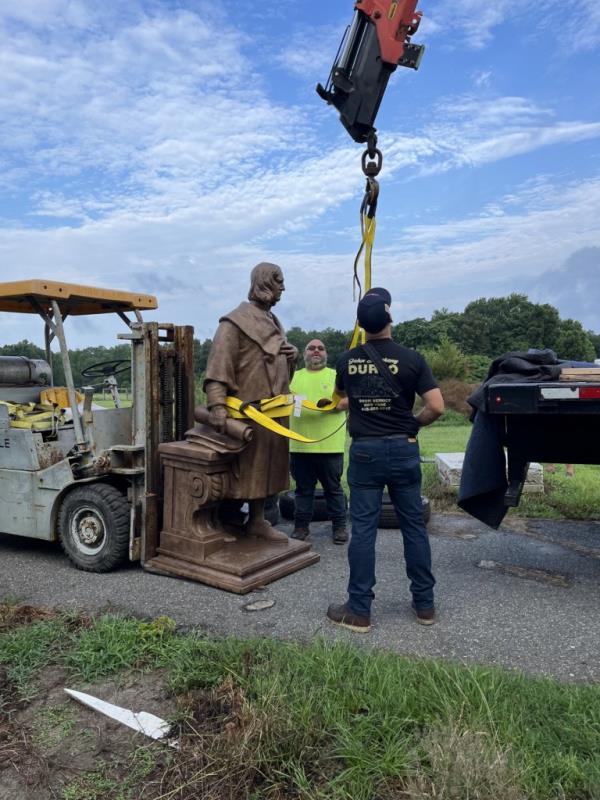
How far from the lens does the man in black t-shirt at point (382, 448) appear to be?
415 cm

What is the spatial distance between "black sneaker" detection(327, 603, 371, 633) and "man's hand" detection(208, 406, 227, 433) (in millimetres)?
1611

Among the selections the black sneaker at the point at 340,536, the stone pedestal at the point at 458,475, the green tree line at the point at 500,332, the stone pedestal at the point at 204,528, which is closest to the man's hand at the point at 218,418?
the stone pedestal at the point at 204,528

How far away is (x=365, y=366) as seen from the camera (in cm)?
420

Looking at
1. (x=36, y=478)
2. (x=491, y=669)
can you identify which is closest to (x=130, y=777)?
(x=491, y=669)

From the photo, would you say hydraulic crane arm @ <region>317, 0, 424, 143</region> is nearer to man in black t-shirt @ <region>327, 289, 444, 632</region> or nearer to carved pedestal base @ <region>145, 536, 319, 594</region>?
man in black t-shirt @ <region>327, 289, 444, 632</region>

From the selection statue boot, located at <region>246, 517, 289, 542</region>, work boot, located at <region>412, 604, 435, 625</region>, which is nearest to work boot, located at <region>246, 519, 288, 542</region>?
statue boot, located at <region>246, 517, 289, 542</region>

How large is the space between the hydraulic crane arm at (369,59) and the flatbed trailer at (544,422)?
2138 mm

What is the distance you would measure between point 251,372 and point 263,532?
138cm

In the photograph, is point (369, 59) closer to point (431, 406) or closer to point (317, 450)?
point (431, 406)

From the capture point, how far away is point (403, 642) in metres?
4.00

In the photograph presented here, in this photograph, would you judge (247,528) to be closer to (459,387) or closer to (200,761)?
(200,761)

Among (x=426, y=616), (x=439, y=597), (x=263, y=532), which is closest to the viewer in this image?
(x=426, y=616)

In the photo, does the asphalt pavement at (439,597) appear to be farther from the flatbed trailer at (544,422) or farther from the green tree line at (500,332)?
the green tree line at (500,332)

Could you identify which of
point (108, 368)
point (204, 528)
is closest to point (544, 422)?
point (204, 528)
